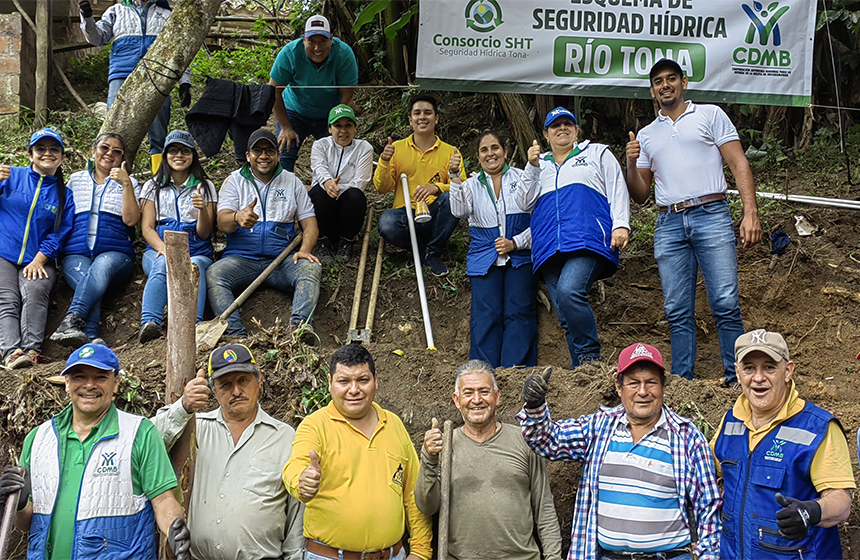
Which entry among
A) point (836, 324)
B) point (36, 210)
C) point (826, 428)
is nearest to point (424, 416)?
point (826, 428)

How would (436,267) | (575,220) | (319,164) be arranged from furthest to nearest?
1. (436,267)
2. (319,164)
3. (575,220)

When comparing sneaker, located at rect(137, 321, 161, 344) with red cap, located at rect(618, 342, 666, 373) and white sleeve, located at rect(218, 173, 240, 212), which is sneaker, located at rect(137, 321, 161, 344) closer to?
white sleeve, located at rect(218, 173, 240, 212)

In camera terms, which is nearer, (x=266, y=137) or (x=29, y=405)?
(x=29, y=405)

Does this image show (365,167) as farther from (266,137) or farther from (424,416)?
(424,416)

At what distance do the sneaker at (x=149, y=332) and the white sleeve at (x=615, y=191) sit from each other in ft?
11.3

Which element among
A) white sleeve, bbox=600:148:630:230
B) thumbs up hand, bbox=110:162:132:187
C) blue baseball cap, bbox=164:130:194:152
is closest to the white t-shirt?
white sleeve, bbox=600:148:630:230

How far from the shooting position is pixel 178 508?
4.08 meters

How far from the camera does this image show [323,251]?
7465 mm

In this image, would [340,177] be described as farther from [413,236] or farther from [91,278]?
[91,278]

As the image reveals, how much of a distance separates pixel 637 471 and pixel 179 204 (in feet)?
14.2

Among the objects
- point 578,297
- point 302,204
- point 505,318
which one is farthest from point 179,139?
point 578,297

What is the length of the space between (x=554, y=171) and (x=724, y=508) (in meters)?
2.85

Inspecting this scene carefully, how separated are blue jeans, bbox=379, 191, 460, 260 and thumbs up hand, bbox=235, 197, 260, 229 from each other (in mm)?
1246

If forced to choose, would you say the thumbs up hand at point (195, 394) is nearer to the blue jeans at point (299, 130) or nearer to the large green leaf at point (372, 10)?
the blue jeans at point (299, 130)
